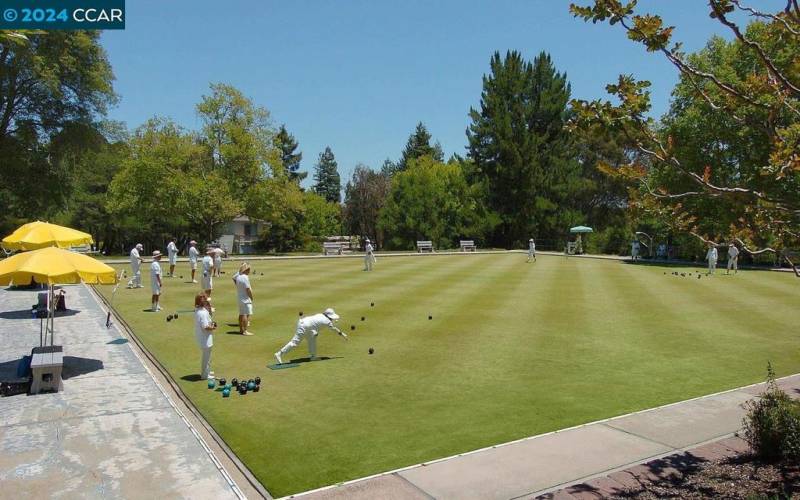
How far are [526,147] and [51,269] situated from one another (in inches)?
2491

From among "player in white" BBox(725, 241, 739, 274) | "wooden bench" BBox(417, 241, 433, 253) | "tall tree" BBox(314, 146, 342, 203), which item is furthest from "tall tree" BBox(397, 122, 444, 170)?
"player in white" BBox(725, 241, 739, 274)

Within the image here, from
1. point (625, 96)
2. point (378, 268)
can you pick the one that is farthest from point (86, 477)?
point (378, 268)

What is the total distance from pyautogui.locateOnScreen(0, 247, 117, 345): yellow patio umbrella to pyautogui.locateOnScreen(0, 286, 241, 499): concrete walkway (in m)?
1.80

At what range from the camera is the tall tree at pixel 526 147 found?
69938mm

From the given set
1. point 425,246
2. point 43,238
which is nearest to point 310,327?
point 43,238

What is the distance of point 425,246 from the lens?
211 ft

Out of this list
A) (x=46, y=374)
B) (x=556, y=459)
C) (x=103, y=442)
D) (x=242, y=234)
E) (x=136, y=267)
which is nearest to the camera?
(x=556, y=459)

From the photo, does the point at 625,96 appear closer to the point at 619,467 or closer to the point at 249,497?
the point at 619,467

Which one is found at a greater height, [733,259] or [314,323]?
[733,259]

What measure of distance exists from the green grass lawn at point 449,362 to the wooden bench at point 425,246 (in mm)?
35492

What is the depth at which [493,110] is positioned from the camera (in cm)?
7131

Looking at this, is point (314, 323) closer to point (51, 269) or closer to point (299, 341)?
point (299, 341)

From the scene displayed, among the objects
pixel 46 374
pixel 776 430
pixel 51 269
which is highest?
pixel 51 269

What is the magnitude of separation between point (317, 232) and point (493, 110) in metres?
27.2
